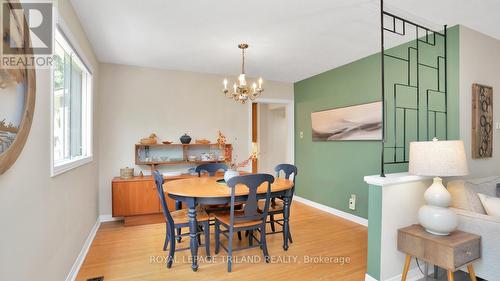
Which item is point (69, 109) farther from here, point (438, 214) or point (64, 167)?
point (438, 214)

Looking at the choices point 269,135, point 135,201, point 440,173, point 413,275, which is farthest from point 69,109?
point 269,135

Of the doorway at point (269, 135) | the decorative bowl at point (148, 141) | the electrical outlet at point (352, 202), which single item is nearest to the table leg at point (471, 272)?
the electrical outlet at point (352, 202)

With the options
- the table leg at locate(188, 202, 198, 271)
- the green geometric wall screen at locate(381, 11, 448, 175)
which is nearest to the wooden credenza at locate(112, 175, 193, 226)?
the table leg at locate(188, 202, 198, 271)

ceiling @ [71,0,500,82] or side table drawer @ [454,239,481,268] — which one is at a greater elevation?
ceiling @ [71,0,500,82]

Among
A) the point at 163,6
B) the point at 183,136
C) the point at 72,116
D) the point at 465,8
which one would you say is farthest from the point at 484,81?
the point at 72,116

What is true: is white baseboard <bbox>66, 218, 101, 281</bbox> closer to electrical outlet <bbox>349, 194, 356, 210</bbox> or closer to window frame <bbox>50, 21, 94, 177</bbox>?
window frame <bbox>50, 21, 94, 177</bbox>

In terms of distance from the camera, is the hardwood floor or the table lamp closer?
the table lamp

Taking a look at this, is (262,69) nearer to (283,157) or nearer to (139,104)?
(139,104)

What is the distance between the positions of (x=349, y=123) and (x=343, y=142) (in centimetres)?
34

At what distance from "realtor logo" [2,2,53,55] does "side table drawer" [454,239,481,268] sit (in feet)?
Answer: 9.62

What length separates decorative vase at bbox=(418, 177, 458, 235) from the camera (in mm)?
1930

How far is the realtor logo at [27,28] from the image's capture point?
3.82 ft

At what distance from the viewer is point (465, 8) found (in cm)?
242

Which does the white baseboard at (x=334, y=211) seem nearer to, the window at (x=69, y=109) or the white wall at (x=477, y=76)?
the white wall at (x=477, y=76)
